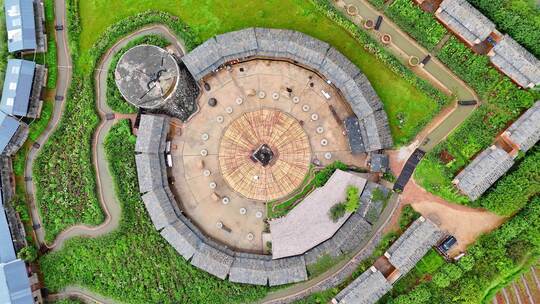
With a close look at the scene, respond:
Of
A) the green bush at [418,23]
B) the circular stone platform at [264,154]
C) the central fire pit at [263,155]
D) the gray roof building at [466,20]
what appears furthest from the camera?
the circular stone platform at [264,154]

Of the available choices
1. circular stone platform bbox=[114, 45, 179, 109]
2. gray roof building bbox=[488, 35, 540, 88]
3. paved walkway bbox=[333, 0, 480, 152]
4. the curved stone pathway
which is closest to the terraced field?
paved walkway bbox=[333, 0, 480, 152]

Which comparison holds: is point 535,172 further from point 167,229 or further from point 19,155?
point 19,155

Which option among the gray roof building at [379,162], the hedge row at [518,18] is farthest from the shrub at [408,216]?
the hedge row at [518,18]

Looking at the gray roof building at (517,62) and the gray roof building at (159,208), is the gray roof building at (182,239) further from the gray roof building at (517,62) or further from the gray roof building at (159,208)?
the gray roof building at (517,62)

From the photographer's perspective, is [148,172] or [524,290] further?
[148,172]

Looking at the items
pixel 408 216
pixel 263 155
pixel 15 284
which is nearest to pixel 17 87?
pixel 15 284

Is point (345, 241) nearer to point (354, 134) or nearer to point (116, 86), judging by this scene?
point (354, 134)

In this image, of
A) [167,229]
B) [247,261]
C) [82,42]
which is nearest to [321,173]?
[247,261]
